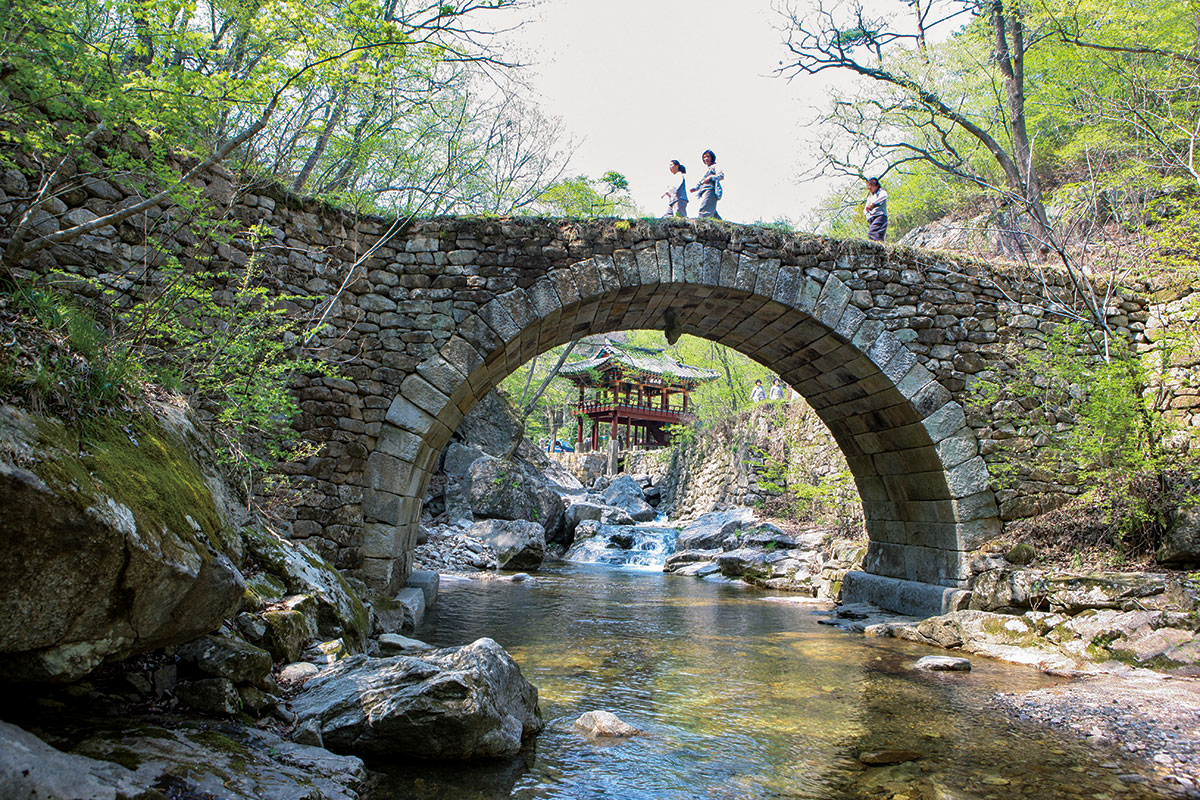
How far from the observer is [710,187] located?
7.69 meters

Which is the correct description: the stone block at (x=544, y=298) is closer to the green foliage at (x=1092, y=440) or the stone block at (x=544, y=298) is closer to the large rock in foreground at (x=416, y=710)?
the large rock in foreground at (x=416, y=710)

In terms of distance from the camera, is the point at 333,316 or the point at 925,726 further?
the point at 333,316

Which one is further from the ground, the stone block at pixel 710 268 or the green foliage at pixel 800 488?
the stone block at pixel 710 268

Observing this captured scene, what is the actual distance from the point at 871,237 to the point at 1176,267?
2.69 m

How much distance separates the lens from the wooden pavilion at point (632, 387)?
26312mm

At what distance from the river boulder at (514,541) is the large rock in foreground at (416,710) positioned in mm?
8134

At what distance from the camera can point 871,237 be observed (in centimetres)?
763

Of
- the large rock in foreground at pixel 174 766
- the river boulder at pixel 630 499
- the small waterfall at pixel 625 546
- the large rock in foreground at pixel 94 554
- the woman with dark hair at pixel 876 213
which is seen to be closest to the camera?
the large rock in foreground at pixel 174 766

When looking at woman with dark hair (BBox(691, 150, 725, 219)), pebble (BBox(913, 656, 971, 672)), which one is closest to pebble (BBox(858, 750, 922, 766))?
pebble (BBox(913, 656, 971, 672))

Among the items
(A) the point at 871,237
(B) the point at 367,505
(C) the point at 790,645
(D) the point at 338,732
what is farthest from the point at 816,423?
(D) the point at 338,732

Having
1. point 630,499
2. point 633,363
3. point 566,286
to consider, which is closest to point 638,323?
point 566,286

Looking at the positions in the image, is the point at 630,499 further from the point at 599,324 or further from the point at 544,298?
the point at 544,298

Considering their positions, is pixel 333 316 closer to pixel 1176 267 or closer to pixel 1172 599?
pixel 1172 599

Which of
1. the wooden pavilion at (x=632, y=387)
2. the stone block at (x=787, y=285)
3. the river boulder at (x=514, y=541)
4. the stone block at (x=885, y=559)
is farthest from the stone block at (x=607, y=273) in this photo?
the wooden pavilion at (x=632, y=387)
